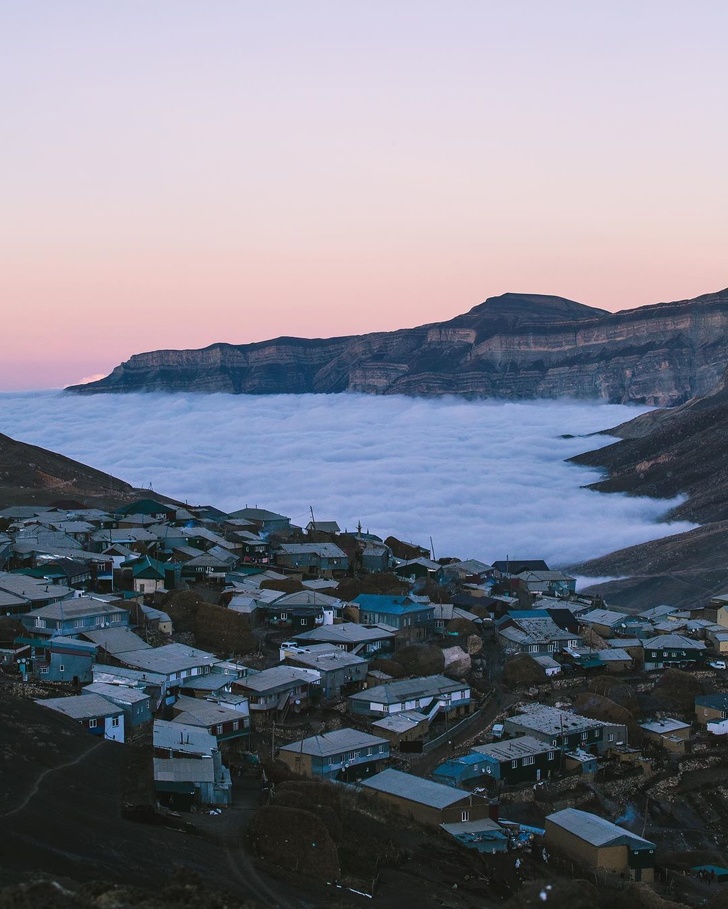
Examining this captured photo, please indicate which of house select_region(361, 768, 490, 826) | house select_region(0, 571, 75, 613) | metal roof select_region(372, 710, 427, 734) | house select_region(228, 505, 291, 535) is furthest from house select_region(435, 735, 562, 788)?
house select_region(228, 505, 291, 535)

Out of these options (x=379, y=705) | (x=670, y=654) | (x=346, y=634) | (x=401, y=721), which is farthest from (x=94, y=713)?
(x=670, y=654)


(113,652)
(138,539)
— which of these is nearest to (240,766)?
(113,652)

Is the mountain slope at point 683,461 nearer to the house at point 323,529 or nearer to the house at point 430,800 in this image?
the house at point 323,529

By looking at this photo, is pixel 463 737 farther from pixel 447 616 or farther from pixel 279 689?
pixel 447 616

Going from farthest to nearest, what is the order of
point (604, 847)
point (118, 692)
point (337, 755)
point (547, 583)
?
point (547, 583)
point (118, 692)
point (337, 755)
point (604, 847)

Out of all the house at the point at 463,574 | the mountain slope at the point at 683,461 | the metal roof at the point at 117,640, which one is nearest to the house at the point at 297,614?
the metal roof at the point at 117,640
